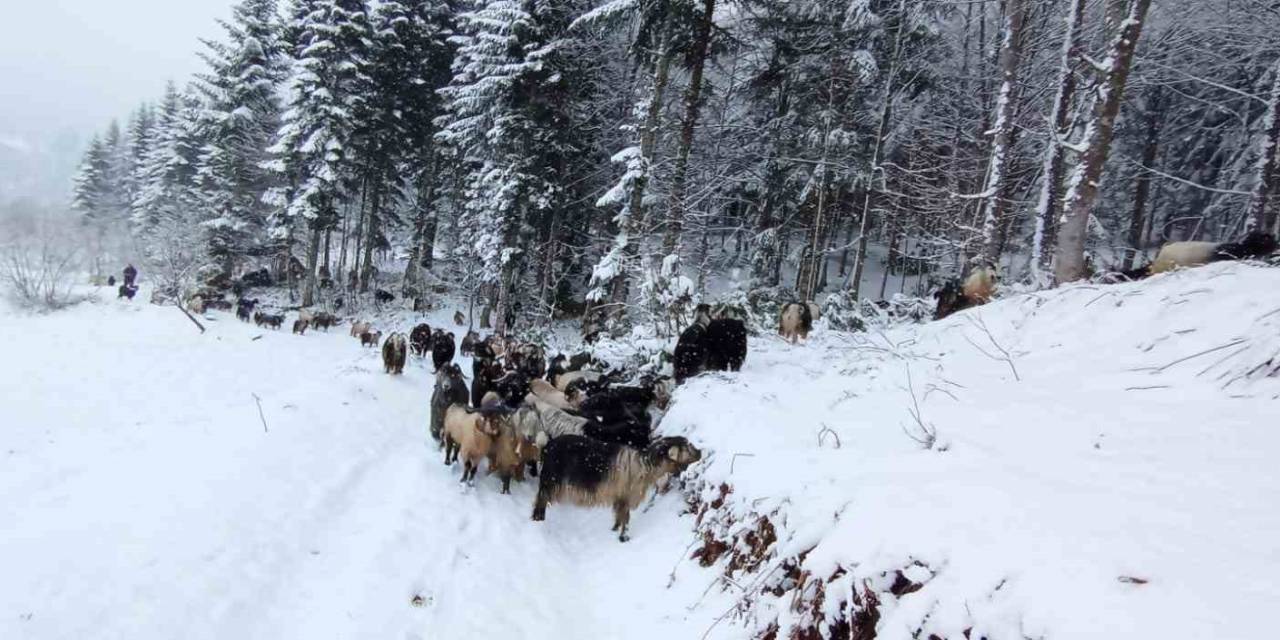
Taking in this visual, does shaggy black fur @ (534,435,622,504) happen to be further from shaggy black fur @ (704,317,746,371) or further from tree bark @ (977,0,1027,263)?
tree bark @ (977,0,1027,263)

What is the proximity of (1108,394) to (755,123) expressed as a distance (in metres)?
19.3

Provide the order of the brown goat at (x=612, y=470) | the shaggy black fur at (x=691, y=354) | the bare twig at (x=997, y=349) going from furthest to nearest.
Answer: the shaggy black fur at (x=691, y=354)
the brown goat at (x=612, y=470)
the bare twig at (x=997, y=349)

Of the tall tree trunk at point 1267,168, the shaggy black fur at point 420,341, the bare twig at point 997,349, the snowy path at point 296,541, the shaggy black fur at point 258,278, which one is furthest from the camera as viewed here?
the shaggy black fur at point 258,278

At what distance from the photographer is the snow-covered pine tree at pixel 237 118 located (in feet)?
80.8

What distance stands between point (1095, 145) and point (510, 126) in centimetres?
1499

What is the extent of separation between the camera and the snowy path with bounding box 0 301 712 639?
402 centimetres

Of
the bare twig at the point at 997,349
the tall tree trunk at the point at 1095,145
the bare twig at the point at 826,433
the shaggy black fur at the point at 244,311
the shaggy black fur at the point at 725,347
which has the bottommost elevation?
the shaggy black fur at the point at 244,311

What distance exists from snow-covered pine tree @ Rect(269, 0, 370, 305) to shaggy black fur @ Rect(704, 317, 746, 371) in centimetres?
1866

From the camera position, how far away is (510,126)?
17984mm

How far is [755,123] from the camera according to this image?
841 inches

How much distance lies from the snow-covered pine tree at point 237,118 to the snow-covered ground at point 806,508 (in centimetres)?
1980

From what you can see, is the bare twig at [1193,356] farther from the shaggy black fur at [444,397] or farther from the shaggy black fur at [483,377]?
the shaggy black fur at [483,377]

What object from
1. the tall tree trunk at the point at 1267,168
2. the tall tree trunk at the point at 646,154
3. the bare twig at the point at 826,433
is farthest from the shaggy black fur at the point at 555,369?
the tall tree trunk at the point at 1267,168

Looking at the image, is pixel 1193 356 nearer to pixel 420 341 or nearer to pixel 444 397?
pixel 444 397
